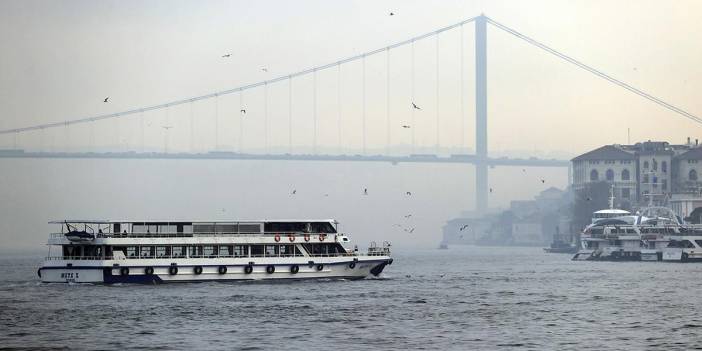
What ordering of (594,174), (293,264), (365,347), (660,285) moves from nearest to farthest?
(365,347) < (293,264) < (660,285) < (594,174)

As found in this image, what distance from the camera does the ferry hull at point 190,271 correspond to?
71.9 m

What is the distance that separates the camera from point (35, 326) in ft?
174

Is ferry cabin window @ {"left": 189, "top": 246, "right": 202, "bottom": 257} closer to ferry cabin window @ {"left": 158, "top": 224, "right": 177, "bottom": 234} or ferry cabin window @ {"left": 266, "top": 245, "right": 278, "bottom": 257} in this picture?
ferry cabin window @ {"left": 158, "top": 224, "right": 177, "bottom": 234}

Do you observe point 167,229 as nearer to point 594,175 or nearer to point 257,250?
point 257,250

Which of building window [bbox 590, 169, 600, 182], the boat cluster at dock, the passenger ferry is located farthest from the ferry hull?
building window [bbox 590, 169, 600, 182]

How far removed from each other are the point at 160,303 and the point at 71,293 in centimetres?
807

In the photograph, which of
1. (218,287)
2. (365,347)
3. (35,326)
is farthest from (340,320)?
(218,287)

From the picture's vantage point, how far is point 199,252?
→ 74.3 meters

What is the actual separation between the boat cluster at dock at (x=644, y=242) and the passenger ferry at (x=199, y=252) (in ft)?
186

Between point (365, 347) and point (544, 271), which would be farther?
point (544, 271)

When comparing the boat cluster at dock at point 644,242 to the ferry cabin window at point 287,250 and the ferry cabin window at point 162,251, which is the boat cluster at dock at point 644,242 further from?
the ferry cabin window at point 162,251

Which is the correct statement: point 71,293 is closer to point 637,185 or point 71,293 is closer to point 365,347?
point 365,347

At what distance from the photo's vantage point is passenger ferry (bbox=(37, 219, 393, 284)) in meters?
72.1

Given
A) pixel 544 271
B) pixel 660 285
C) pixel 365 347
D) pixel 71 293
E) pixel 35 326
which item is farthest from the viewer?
pixel 544 271
